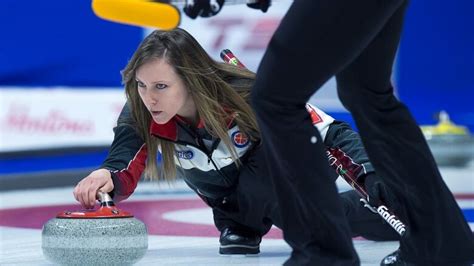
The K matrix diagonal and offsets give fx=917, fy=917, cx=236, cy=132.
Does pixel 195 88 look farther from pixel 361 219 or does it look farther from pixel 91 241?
pixel 361 219

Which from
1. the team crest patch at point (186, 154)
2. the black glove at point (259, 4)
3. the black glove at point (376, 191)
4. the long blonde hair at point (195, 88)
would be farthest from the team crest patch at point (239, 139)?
the black glove at point (259, 4)

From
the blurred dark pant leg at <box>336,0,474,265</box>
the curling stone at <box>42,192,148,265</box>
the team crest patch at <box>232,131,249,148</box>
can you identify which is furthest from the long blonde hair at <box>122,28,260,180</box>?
the blurred dark pant leg at <box>336,0,474,265</box>

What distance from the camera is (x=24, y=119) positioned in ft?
15.1

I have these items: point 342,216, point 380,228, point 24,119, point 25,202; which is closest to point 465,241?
point 342,216

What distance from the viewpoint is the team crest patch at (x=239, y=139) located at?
7.58 feet

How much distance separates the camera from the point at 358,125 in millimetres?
1705

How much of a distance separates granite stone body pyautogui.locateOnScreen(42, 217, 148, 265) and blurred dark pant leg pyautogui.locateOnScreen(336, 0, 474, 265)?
57 centimetres

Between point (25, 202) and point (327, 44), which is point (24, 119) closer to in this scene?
point (25, 202)

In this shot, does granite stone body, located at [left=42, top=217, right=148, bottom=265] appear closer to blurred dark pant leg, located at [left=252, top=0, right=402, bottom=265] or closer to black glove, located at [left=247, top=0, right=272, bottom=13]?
blurred dark pant leg, located at [left=252, top=0, right=402, bottom=265]

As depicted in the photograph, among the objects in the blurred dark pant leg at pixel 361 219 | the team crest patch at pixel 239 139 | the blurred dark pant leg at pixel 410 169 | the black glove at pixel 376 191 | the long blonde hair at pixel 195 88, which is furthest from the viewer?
the blurred dark pant leg at pixel 361 219

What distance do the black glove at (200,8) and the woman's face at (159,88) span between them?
640 millimetres

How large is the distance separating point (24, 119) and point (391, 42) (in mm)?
3263

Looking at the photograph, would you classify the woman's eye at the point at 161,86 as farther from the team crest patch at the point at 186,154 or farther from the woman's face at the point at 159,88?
the team crest patch at the point at 186,154

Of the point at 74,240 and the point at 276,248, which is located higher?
the point at 74,240
